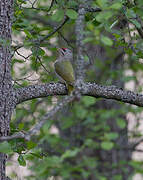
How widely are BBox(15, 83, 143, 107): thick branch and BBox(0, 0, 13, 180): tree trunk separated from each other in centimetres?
11

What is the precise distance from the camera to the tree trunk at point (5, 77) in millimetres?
2861

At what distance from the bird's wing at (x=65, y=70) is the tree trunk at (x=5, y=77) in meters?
1.35

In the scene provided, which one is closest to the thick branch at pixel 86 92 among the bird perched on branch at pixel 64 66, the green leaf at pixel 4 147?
the green leaf at pixel 4 147

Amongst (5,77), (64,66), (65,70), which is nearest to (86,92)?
(5,77)

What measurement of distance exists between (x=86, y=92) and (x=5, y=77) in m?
0.66

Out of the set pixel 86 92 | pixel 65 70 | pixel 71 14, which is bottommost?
pixel 65 70

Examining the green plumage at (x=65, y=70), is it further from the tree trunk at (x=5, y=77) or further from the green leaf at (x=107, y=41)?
the green leaf at (x=107, y=41)

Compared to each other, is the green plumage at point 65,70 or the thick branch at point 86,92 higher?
the thick branch at point 86,92

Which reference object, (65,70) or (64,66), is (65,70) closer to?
(65,70)

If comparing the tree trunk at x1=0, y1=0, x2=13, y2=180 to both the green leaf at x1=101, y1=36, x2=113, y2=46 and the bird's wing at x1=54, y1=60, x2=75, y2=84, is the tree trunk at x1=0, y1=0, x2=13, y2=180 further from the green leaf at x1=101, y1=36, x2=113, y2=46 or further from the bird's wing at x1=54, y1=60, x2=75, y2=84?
the bird's wing at x1=54, y1=60, x2=75, y2=84

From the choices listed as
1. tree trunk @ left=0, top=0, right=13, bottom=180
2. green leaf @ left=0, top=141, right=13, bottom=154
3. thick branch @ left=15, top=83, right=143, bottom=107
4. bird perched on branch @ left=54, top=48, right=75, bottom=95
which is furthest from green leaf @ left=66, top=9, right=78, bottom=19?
bird perched on branch @ left=54, top=48, right=75, bottom=95

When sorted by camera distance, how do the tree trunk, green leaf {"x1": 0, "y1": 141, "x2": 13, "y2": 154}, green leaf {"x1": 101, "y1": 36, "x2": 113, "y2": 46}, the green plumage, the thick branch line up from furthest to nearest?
1. the green plumage
2. the thick branch
3. the tree trunk
4. green leaf {"x1": 0, "y1": 141, "x2": 13, "y2": 154}
5. green leaf {"x1": 101, "y1": 36, "x2": 113, "y2": 46}

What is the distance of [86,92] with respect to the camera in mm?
3027

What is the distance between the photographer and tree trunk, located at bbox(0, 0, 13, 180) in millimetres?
2861
